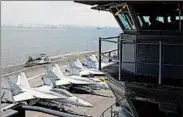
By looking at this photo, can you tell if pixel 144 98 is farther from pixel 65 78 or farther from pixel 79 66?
pixel 79 66

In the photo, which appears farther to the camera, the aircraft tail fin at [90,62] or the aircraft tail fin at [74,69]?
the aircraft tail fin at [90,62]

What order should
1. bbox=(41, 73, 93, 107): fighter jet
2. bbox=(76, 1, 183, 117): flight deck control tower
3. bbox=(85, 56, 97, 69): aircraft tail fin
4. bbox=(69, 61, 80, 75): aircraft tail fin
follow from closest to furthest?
1. bbox=(76, 1, 183, 117): flight deck control tower
2. bbox=(41, 73, 93, 107): fighter jet
3. bbox=(69, 61, 80, 75): aircraft tail fin
4. bbox=(85, 56, 97, 69): aircraft tail fin

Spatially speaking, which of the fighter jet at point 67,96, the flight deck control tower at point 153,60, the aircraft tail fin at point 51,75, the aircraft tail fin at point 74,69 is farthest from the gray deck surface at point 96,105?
the flight deck control tower at point 153,60

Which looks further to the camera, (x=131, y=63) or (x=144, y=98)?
(x=131, y=63)

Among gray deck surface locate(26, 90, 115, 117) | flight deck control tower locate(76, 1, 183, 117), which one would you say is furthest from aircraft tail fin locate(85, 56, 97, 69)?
flight deck control tower locate(76, 1, 183, 117)

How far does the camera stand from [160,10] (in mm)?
4410

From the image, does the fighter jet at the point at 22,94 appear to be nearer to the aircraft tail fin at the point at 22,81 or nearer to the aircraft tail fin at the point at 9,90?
the aircraft tail fin at the point at 9,90

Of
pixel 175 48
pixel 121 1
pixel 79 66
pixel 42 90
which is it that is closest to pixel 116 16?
pixel 121 1

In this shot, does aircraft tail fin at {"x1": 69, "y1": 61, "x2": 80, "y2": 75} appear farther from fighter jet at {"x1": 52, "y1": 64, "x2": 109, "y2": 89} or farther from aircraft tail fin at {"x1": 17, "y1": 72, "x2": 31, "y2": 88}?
aircraft tail fin at {"x1": 17, "y1": 72, "x2": 31, "y2": 88}

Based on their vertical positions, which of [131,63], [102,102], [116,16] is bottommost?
[102,102]

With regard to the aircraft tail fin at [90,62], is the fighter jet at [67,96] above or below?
below

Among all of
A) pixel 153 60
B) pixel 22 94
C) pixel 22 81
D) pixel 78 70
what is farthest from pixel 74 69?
pixel 153 60

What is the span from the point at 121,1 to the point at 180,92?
4.82ft

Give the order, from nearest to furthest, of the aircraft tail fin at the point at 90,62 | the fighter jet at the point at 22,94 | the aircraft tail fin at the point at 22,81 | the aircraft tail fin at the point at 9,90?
the fighter jet at the point at 22,94
the aircraft tail fin at the point at 9,90
the aircraft tail fin at the point at 22,81
the aircraft tail fin at the point at 90,62
